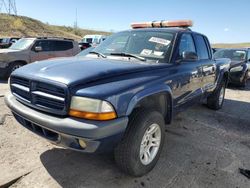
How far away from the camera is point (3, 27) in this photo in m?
38.2

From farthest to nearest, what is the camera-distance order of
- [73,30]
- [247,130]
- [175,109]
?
[73,30] → [247,130] → [175,109]

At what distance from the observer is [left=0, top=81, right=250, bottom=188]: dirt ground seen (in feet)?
9.77

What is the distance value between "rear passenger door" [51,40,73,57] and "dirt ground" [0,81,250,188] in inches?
243

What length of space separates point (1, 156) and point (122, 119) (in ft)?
6.23

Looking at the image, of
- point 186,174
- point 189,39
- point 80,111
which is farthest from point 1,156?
point 189,39

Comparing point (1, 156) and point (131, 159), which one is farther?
point (1, 156)

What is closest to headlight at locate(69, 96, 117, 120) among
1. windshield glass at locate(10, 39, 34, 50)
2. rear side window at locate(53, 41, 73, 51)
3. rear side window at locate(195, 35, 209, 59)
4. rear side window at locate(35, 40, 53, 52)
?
rear side window at locate(195, 35, 209, 59)

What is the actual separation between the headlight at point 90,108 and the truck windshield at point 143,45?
1.47 meters

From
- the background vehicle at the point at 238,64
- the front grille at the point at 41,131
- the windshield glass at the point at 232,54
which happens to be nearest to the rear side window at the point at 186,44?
the front grille at the point at 41,131

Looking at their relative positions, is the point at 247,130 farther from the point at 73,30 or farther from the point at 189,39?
the point at 73,30

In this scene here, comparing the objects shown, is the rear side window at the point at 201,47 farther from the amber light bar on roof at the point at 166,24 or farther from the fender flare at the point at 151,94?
the fender flare at the point at 151,94

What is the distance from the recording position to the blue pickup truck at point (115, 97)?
2.48 meters

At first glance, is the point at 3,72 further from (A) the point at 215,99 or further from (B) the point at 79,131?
(B) the point at 79,131

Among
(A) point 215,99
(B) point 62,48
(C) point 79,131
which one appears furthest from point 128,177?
(B) point 62,48
